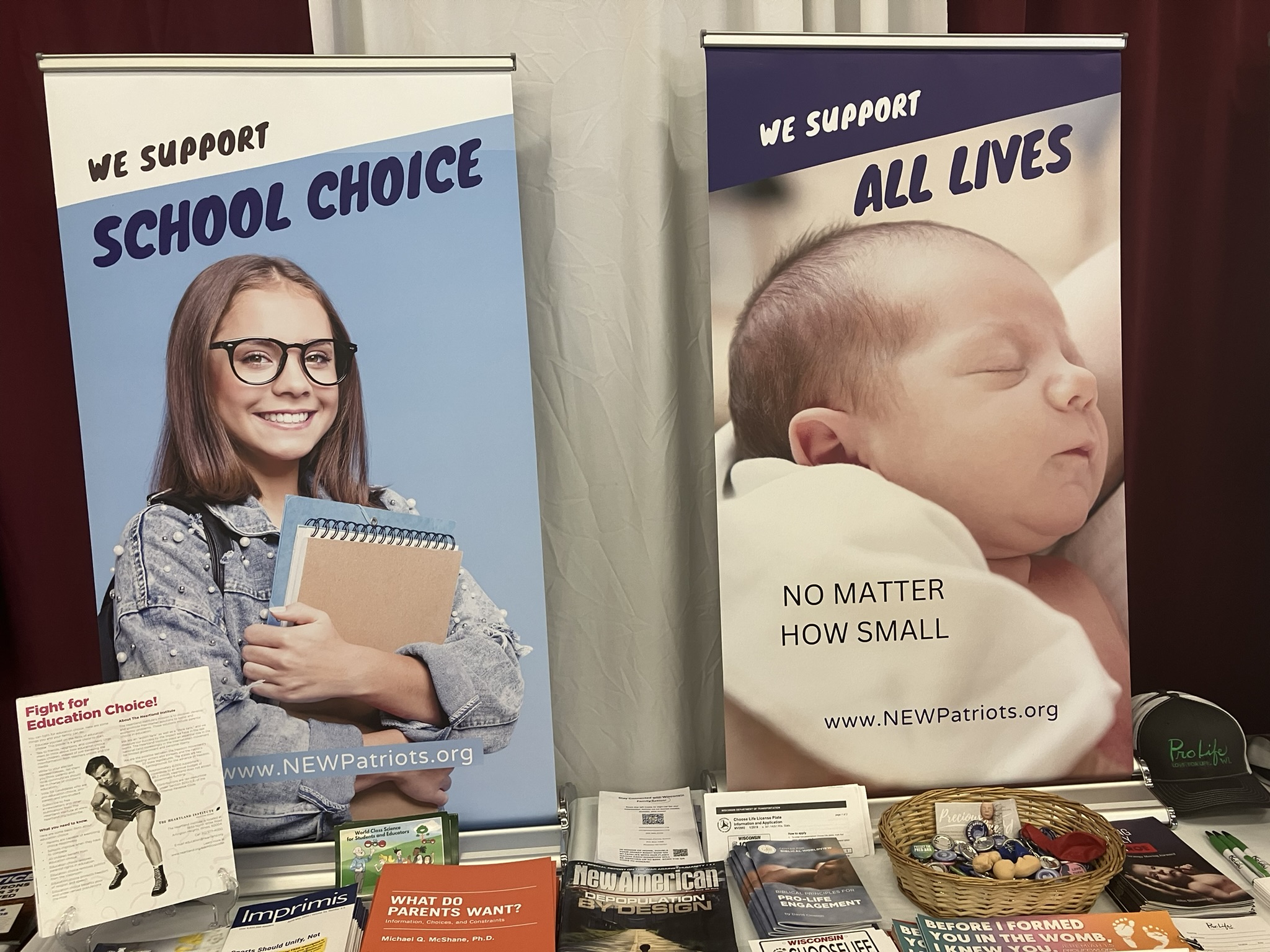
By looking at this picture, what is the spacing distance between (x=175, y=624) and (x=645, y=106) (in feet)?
3.90

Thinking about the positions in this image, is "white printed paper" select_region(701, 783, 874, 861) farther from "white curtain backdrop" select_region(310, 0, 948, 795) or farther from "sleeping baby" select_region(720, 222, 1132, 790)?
"white curtain backdrop" select_region(310, 0, 948, 795)

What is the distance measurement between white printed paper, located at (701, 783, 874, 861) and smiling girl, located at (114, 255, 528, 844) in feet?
1.80

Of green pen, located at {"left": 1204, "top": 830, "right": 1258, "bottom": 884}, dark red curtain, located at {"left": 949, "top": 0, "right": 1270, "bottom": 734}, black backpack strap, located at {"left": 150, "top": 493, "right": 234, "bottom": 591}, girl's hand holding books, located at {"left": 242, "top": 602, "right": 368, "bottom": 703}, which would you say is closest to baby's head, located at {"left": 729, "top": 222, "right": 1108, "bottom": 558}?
dark red curtain, located at {"left": 949, "top": 0, "right": 1270, "bottom": 734}

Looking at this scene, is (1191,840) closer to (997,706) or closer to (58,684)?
(997,706)

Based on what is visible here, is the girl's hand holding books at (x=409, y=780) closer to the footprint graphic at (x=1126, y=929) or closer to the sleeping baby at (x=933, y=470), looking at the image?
the sleeping baby at (x=933, y=470)

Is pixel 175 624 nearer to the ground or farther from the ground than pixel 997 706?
farther from the ground

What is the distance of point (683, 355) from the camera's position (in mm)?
1726

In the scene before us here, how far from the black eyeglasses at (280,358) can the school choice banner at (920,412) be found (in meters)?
0.62

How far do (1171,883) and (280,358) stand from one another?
5.19 ft

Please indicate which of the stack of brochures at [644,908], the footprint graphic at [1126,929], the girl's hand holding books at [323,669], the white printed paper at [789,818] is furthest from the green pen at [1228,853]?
the girl's hand holding books at [323,669]

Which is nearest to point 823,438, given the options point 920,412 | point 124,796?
point 920,412

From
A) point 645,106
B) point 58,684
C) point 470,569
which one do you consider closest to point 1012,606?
point 470,569

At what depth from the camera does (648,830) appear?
157 centimetres

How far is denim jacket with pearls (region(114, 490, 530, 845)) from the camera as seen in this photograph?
1459 millimetres
